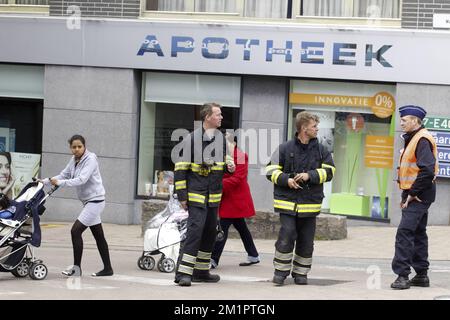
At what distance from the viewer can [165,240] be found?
11844 mm

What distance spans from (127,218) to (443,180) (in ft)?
18.3

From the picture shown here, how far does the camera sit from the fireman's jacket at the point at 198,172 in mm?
10312

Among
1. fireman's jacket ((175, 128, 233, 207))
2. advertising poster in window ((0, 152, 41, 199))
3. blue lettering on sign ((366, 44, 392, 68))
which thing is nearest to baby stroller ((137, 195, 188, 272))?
fireman's jacket ((175, 128, 233, 207))

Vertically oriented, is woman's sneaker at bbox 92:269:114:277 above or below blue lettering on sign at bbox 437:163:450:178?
below

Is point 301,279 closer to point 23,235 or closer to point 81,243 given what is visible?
point 81,243

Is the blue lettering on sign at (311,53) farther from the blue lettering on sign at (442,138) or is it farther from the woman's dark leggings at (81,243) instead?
the woman's dark leggings at (81,243)

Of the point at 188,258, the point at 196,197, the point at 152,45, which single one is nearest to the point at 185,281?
the point at 188,258

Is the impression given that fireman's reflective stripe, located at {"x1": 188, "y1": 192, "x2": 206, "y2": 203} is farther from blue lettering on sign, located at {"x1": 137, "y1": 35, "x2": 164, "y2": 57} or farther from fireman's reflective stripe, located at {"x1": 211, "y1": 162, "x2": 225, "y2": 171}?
blue lettering on sign, located at {"x1": 137, "y1": 35, "x2": 164, "y2": 57}

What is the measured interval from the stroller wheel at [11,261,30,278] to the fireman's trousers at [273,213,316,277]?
2.83 meters

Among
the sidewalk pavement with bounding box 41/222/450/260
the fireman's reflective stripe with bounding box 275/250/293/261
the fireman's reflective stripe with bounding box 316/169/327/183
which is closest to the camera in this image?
the fireman's reflective stripe with bounding box 316/169/327/183

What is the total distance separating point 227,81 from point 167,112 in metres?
1.33

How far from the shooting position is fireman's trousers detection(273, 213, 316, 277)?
1037cm
